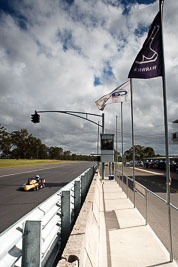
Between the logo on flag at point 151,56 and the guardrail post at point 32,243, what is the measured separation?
218 inches

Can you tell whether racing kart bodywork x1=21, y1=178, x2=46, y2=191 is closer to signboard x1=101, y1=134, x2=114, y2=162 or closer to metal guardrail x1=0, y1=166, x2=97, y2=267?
signboard x1=101, y1=134, x2=114, y2=162

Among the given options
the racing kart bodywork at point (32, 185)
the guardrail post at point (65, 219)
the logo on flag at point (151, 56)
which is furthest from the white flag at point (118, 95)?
the guardrail post at point (65, 219)

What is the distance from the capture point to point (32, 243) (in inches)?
91.5

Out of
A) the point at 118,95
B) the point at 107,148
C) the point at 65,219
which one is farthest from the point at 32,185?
the point at 107,148

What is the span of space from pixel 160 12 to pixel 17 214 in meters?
8.62

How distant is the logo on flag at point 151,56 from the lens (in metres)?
6.44

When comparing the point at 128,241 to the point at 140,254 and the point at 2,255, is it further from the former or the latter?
the point at 2,255

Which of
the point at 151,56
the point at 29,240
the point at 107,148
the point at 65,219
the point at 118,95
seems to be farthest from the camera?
the point at 107,148

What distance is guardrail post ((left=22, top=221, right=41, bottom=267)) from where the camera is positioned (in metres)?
2.29

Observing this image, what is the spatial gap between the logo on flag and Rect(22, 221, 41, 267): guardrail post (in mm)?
5543

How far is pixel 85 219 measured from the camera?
426cm

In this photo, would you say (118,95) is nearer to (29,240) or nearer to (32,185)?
(32,185)

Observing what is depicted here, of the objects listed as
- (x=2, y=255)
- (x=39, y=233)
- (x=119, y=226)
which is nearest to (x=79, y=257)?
(x=39, y=233)

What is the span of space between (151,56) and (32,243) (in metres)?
6.23
